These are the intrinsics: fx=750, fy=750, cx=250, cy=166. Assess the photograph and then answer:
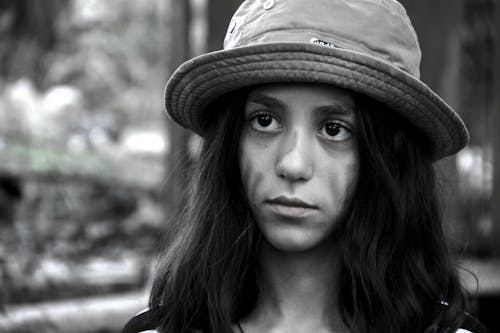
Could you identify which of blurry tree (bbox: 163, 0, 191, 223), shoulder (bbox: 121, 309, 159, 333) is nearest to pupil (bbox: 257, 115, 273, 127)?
shoulder (bbox: 121, 309, 159, 333)

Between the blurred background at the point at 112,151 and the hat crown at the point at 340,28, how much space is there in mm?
529

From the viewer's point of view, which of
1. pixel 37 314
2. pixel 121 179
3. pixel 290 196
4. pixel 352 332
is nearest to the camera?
pixel 290 196

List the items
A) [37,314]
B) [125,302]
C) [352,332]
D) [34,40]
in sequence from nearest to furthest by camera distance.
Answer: [352,332]
[37,314]
[125,302]
[34,40]

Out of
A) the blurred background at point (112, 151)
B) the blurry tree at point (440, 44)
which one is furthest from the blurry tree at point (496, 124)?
the blurry tree at point (440, 44)

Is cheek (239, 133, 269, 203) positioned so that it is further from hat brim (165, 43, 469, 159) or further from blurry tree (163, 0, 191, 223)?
blurry tree (163, 0, 191, 223)

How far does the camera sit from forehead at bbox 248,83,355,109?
1.58 metres

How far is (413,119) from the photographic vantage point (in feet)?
5.42

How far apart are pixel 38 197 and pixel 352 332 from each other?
386cm

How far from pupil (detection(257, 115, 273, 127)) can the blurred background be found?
593 millimetres

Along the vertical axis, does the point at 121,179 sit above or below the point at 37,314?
above

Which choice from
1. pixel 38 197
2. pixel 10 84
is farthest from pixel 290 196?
pixel 10 84

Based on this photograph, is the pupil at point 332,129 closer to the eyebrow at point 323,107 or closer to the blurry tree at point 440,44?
the eyebrow at point 323,107

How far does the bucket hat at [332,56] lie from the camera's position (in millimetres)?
1520

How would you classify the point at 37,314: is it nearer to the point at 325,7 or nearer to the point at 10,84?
the point at 325,7
